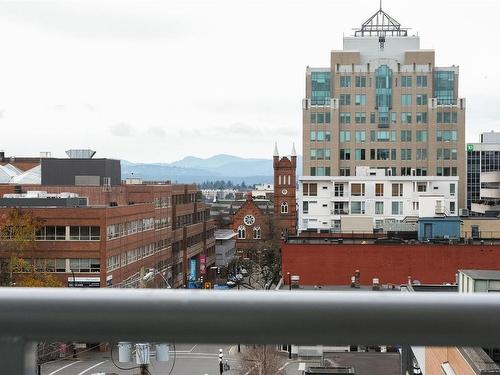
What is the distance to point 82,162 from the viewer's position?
54.2 metres

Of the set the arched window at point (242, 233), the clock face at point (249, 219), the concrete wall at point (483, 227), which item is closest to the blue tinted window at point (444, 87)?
the concrete wall at point (483, 227)

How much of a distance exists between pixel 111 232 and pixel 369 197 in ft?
75.5

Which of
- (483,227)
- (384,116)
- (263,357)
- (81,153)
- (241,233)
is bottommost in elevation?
(241,233)

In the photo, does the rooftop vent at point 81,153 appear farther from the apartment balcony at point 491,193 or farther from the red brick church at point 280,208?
the apartment balcony at point 491,193

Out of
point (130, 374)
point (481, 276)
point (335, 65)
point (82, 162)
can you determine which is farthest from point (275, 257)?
point (130, 374)

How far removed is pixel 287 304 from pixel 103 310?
375 millimetres

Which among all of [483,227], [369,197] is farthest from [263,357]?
[369,197]

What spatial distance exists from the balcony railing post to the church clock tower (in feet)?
276

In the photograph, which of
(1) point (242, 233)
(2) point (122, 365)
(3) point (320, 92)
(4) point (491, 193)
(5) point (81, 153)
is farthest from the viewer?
(1) point (242, 233)

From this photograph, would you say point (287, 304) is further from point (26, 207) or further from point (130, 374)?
point (26, 207)

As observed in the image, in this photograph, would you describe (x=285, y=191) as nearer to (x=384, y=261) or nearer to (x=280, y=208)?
(x=280, y=208)

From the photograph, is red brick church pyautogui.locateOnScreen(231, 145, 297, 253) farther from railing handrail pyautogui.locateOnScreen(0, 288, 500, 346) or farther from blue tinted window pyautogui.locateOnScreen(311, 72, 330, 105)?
railing handrail pyautogui.locateOnScreen(0, 288, 500, 346)

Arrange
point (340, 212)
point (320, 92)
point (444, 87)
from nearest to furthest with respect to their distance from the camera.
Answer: point (340, 212) < point (320, 92) < point (444, 87)

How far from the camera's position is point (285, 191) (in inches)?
3428
